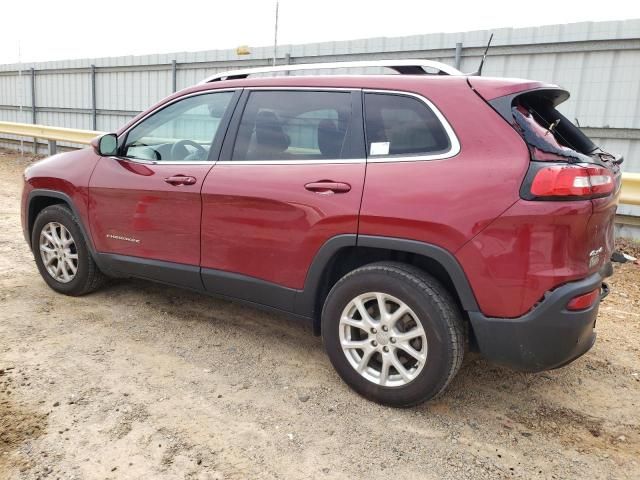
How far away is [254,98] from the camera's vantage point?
131 inches

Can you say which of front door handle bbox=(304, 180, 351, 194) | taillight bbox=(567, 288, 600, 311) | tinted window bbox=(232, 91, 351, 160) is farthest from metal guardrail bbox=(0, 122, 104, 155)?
taillight bbox=(567, 288, 600, 311)

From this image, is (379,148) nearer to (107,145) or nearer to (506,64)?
(107,145)

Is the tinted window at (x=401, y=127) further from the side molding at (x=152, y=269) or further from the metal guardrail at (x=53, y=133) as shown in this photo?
the metal guardrail at (x=53, y=133)

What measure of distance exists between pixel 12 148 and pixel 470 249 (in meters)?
17.4

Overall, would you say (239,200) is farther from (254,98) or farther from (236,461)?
(236,461)

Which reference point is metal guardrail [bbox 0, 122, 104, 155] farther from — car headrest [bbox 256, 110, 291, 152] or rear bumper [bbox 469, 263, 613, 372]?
rear bumper [bbox 469, 263, 613, 372]

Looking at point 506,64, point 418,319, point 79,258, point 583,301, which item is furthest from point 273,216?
point 506,64

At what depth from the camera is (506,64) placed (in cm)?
732

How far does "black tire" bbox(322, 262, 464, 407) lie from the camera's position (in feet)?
8.32

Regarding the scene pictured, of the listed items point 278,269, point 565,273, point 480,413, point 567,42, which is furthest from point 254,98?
point 567,42

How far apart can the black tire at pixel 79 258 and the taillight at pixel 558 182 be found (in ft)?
10.9

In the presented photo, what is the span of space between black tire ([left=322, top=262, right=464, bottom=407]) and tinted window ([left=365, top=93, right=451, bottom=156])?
2.05 ft

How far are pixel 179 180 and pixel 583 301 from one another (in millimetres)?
2504

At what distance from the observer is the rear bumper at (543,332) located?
2352mm
